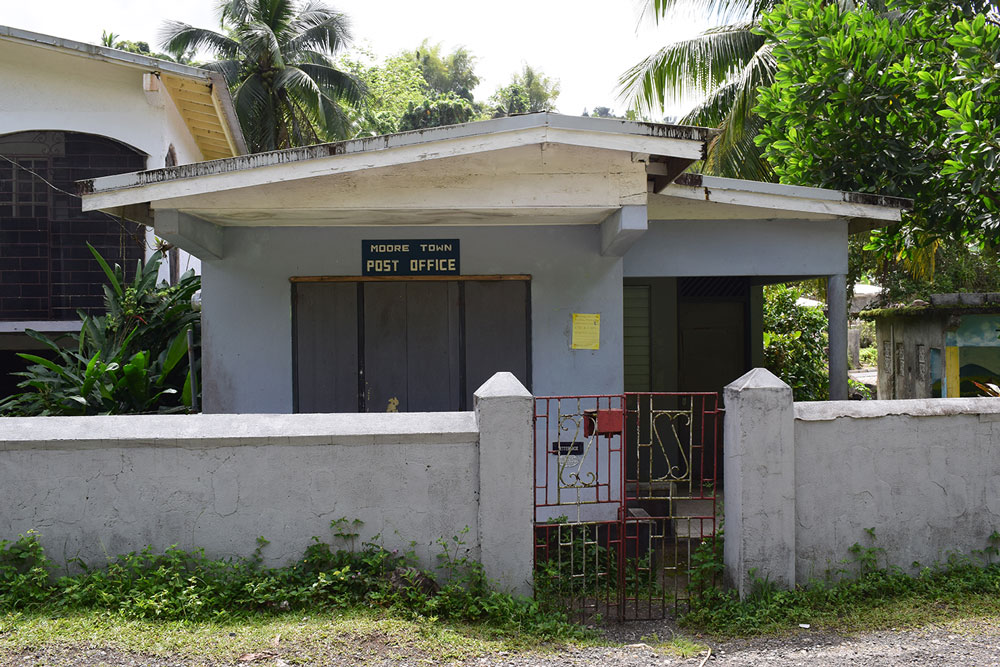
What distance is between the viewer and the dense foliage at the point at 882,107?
23.6ft

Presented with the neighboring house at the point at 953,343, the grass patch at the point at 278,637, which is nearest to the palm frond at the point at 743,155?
the neighboring house at the point at 953,343

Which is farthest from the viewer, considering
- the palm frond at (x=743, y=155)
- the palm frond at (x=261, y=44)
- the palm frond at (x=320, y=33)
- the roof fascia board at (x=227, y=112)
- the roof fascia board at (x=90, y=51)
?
the palm frond at (x=320, y=33)

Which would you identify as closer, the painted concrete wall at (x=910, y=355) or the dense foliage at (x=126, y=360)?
the dense foliage at (x=126, y=360)

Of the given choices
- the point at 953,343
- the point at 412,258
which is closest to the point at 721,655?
the point at 412,258

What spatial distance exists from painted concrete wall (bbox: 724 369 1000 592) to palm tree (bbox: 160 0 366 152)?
19.4 m

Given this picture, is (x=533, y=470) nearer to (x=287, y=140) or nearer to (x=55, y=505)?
(x=55, y=505)

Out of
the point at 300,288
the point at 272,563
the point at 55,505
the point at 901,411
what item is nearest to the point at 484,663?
the point at 272,563

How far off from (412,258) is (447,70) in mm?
51340

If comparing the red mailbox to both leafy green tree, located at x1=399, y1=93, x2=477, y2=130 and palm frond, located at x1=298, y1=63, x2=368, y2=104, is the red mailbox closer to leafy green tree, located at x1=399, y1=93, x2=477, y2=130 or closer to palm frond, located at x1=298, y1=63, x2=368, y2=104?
palm frond, located at x1=298, y1=63, x2=368, y2=104

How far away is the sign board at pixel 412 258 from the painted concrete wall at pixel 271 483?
2281mm

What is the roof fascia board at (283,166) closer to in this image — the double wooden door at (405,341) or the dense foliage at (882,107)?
the double wooden door at (405,341)

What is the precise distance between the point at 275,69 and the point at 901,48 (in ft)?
60.5

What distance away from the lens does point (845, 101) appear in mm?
7426

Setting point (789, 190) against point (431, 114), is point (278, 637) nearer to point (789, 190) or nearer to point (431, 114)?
point (789, 190)
